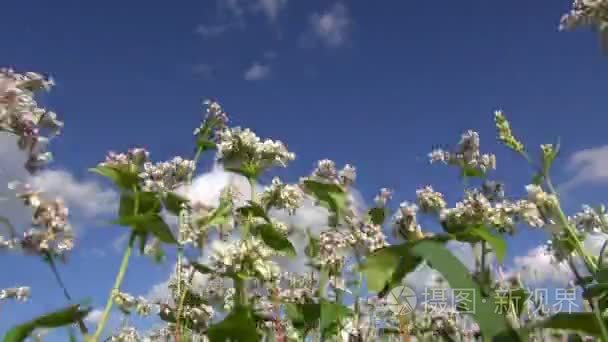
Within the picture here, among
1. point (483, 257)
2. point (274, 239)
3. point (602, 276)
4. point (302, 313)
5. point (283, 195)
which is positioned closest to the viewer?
point (602, 276)

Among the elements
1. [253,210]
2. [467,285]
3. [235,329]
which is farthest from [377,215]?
[467,285]

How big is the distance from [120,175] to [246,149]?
164 centimetres

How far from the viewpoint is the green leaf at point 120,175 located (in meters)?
3.70

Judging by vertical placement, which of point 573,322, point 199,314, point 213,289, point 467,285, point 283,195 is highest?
point 283,195

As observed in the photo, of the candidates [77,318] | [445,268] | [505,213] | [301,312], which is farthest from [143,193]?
[505,213]

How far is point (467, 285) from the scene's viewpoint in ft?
6.68

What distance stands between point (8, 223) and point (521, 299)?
2.84m

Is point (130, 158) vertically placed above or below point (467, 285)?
above

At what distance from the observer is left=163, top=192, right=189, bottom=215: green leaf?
396cm

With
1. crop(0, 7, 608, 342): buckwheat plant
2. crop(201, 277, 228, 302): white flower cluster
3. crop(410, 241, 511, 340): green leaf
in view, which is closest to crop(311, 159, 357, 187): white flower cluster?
crop(0, 7, 608, 342): buckwheat plant

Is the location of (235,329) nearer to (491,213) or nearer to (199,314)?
(199,314)

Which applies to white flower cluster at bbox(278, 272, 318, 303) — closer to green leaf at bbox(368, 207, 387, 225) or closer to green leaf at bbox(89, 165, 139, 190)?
green leaf at bbox(368, 207, 387, 225)

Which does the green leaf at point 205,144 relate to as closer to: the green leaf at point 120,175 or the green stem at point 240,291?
the green leaf at point 120,175

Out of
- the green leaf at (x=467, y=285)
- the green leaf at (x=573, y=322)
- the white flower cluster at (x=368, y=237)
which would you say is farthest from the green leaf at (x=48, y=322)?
the white flower cluster at (x=368, y=237)
